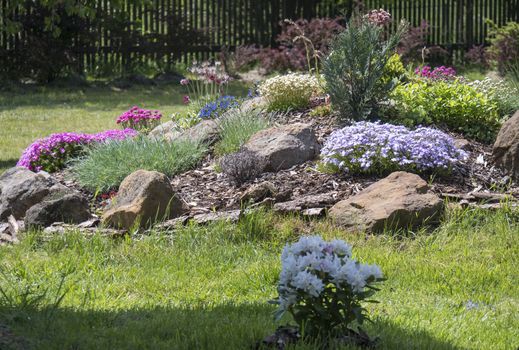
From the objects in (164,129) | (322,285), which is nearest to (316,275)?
(322,285)

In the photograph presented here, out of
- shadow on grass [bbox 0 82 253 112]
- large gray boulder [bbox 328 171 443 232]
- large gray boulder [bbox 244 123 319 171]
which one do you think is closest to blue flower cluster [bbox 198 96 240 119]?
large gray boulder [bbox 244 123 319 171]

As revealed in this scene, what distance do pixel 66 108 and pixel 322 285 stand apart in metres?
12.1

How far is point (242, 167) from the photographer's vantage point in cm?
736

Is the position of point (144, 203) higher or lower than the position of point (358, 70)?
lower

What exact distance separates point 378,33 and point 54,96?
9798 mm

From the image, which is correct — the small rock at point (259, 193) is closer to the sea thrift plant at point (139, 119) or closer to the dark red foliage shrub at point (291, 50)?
the sea thrift plant at point (139, 119)

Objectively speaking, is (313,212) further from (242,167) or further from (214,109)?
(214,109)

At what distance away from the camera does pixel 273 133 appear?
7.96 meters

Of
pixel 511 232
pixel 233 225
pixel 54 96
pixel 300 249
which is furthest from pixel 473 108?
pixel 54 96

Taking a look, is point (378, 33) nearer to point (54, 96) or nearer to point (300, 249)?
point (300, 249)

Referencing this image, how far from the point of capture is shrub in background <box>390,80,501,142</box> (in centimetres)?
834

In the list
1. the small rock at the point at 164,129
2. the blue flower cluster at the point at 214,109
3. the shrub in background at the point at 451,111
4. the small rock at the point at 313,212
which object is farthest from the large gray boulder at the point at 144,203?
the small rock at the point at 164,129

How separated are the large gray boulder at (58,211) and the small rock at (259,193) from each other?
1331 mm

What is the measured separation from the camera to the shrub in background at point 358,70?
322 inches
